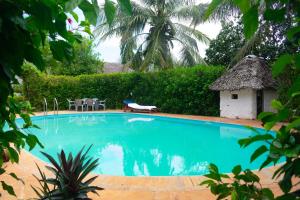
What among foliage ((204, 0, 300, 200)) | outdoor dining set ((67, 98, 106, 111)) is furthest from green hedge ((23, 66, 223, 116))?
foliage ((204, 0, 300, 200))

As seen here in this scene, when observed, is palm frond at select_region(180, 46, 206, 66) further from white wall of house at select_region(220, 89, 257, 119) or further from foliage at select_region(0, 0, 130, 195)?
foliage at select_region(0, 0, 130, 195)

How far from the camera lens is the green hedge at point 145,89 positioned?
1733 cm

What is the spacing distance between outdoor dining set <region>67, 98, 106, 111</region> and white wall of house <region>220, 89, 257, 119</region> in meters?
9.48

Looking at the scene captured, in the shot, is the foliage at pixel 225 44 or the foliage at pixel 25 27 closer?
the foliage at pixel 25 27

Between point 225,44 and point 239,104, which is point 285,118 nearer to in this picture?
point 239,104

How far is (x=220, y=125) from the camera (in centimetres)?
1449

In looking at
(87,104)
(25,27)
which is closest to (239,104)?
(87,104)

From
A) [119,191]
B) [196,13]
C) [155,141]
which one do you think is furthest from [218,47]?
[119,191]

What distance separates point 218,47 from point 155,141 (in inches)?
518

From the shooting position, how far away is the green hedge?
17.3 m

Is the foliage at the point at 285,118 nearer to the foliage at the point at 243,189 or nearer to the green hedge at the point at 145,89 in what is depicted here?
the foliage at the point at 243,189

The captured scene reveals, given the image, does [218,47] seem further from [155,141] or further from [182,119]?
[155,141]

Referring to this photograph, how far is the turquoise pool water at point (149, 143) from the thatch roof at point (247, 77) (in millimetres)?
2709

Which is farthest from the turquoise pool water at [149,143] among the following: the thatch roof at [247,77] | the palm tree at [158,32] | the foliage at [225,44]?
the foliage at [225,44]
